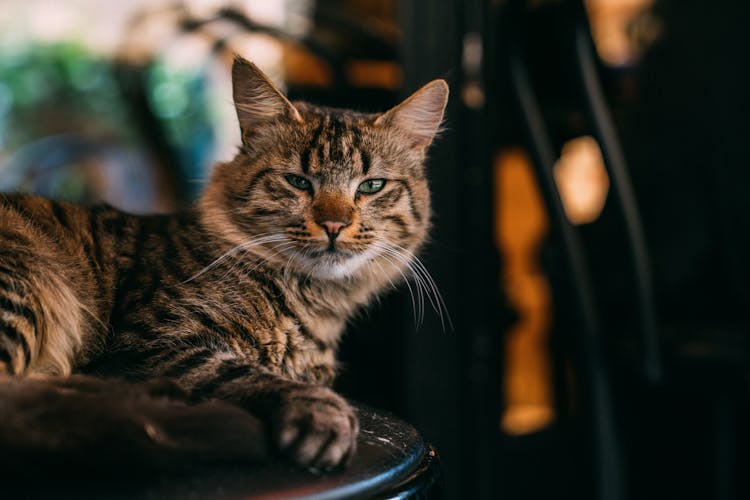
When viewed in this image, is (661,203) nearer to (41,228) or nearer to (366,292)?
(366,292)

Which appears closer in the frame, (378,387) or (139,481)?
(139,481)

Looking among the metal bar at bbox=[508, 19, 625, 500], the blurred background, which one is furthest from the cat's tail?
the metal bar at bbox=[508, 19, 625, 500]

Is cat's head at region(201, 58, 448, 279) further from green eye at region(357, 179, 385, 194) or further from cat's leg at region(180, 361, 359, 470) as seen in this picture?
cat's leg at region(180, 361, 359, 470)

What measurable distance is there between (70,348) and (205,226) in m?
0.22

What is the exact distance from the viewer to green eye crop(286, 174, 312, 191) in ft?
2.49

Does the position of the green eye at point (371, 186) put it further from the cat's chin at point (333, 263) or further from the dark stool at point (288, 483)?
the dark stool at point (288, 483)

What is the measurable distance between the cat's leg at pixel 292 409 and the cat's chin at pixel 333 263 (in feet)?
0.46

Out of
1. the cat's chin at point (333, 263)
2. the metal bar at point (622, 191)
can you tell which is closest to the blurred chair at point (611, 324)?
the metal bar at point (622, 191)

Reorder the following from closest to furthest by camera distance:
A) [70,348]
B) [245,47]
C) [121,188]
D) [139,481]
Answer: [139,481]
[70,348]
[245,47]
[121,188]

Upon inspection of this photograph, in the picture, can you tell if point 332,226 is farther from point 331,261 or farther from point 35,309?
point 35,309

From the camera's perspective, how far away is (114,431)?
48 centimetres

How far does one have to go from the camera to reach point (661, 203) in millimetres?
1569

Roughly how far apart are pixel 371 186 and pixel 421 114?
3.9 inches

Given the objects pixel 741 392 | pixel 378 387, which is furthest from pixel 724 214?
pixel 378 387
